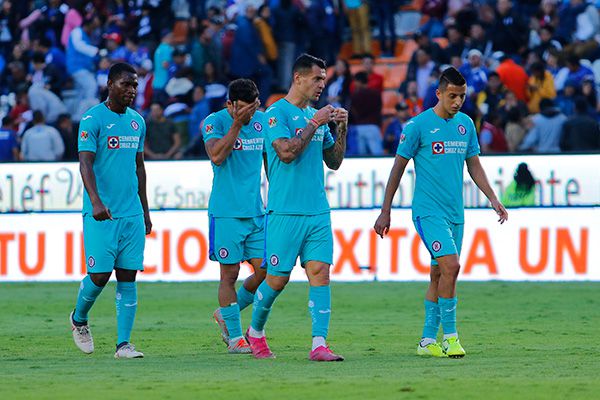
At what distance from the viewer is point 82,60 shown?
2705 centimetres

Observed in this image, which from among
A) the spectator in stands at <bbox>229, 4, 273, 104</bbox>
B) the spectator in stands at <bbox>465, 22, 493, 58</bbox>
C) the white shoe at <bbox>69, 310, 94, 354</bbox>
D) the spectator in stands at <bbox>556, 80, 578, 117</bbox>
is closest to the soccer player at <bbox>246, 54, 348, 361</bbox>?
the white shoe at <bbox>69, 310, 94, 354</bbox>

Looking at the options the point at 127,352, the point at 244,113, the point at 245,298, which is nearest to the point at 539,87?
the point at 245,298

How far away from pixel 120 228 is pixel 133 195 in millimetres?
298

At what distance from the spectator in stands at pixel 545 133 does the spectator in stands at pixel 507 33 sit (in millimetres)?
3083

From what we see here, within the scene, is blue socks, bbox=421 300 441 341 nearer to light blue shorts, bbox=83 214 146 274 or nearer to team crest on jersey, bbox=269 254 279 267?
Answer: team crest on jersey, bbox=269 254 279 267

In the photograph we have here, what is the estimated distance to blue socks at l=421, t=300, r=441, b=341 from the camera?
11.2 metres

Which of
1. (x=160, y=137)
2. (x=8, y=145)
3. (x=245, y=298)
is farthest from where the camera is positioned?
(x=8, y=145)

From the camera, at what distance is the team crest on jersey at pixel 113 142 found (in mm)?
11180

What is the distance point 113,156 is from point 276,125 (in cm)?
148

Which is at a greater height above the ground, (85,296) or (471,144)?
(471,144)

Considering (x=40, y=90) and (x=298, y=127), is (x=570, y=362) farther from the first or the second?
(x=40, y=90)

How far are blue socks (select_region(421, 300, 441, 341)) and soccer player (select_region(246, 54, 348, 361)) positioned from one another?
0.93 m

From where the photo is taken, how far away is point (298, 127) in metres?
10.6

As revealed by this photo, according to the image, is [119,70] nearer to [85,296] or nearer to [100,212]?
[100,212]
